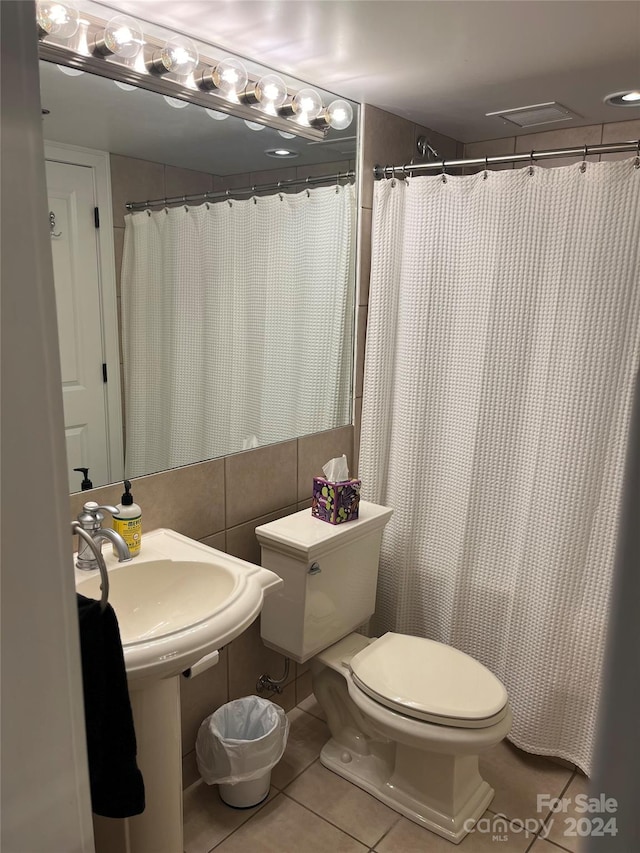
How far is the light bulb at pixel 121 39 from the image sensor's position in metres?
1.51

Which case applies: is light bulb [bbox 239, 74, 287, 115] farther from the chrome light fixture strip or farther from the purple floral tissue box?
the purple floral tissue box

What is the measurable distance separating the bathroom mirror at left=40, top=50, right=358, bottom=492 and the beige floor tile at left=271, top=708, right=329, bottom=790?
1037 mm

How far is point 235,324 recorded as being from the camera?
2.11 meters

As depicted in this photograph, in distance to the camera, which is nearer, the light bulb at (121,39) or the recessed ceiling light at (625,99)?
the light bulb at (121,39)

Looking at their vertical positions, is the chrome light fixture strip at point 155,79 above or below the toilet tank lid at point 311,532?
above

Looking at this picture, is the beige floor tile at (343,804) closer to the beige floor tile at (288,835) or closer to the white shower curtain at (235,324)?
the beige floor tile at (288,835)

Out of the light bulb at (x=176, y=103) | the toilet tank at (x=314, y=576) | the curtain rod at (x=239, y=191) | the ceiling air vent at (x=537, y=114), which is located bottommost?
the toilet tank at (x=314, y=576)

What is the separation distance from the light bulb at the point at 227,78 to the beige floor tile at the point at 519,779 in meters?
2.18

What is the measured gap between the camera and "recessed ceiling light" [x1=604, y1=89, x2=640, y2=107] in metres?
2.01

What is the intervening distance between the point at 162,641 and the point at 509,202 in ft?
5.26

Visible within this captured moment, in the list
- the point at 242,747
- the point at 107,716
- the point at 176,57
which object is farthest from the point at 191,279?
the point at 242,747

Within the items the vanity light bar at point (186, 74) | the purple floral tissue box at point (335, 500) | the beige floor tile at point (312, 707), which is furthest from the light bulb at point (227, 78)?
the beige floor tile at point (312, 707)

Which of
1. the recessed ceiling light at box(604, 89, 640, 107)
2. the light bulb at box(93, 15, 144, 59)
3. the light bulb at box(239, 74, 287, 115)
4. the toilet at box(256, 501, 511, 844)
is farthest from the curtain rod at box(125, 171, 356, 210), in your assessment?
the toilet at box(256, 501, 511, 844)

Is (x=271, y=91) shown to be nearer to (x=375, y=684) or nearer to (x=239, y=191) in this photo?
(x=239, y=191)
